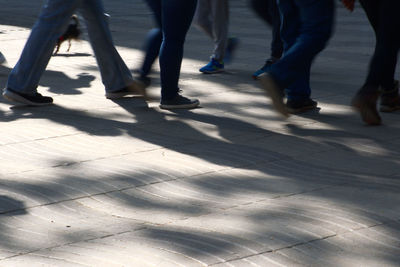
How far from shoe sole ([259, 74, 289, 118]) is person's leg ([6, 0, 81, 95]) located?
1.55 meters

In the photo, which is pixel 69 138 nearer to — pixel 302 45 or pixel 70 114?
pixel 70 114

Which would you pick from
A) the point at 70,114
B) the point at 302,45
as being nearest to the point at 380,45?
the point at 302,45

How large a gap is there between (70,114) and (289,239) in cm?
291

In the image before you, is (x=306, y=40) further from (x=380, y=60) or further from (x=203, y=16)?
(x=203, y=16)

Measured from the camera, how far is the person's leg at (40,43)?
19.5 ft

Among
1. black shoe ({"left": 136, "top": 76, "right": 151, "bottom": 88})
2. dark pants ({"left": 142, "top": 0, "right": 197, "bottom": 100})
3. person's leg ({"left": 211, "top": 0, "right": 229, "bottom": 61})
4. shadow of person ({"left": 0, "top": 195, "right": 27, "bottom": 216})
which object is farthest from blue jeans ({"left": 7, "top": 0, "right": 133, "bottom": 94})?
shadow of person ({"left": 0, "top": 195, "right": 27, "bottom": 216})

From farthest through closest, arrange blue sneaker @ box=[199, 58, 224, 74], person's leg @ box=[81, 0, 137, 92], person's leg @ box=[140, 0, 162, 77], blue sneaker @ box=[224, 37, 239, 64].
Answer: blue sneaker @ box=[224, 37, 239, 64]
blue sneaker @ box=[199, 58, 224, 74]
person's leg @ box=[140, 0, 162, 77]
person's leg @ box=[81, 0, 137, 92]

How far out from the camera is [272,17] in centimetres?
735

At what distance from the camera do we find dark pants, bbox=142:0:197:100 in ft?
18.9

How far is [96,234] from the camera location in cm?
338

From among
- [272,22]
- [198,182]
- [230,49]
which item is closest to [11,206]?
[198,182]

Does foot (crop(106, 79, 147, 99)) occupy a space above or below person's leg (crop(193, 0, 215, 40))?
below

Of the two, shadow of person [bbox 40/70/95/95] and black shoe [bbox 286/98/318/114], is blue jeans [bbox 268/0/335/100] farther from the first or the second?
shadow of person [bbox 40/70/95/95]

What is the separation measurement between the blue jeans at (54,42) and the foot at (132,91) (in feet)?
0.30
